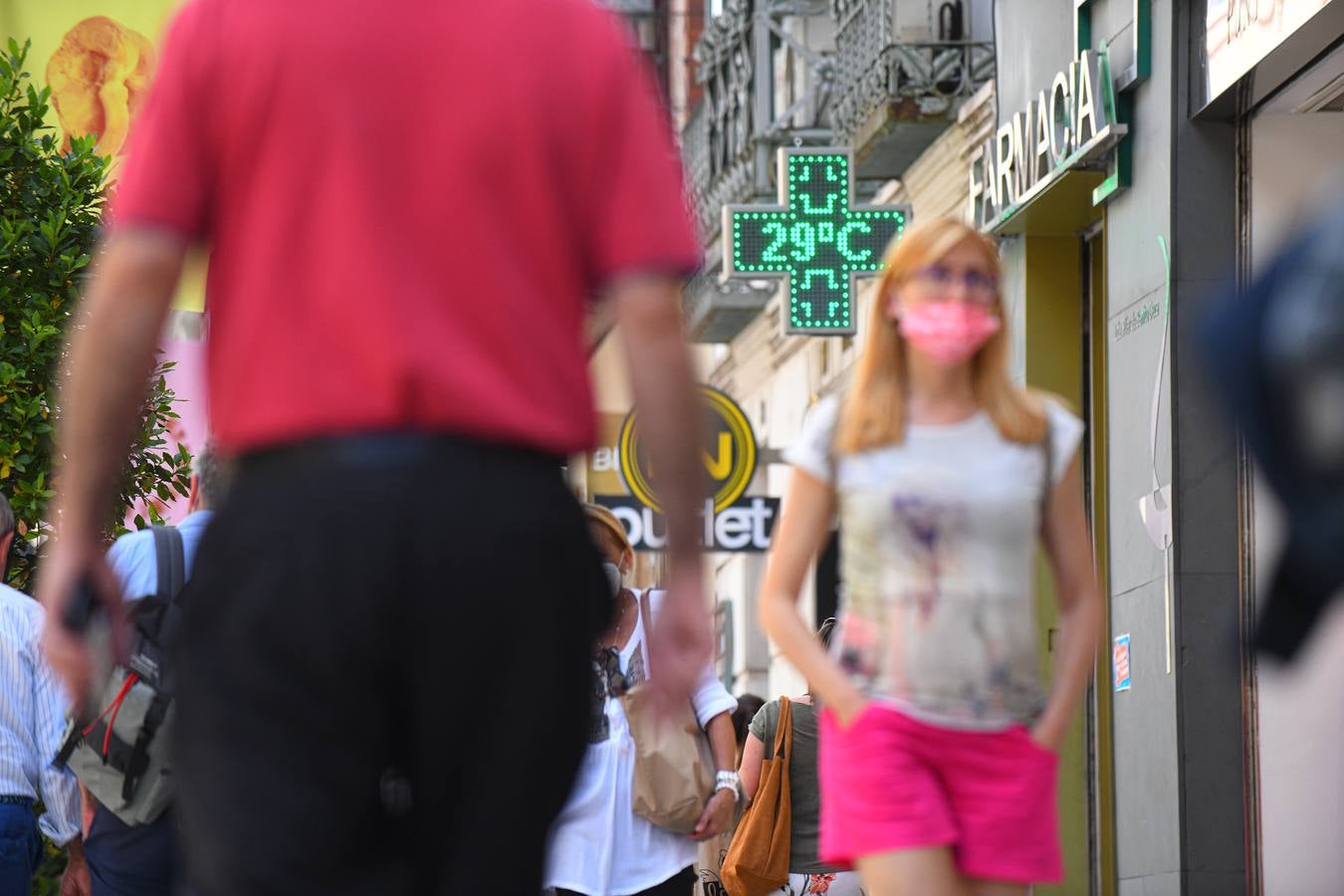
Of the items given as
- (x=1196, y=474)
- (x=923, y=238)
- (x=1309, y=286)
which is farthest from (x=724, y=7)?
(x=1309, y=286)

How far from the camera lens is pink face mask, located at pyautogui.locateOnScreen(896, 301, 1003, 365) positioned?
554 cm

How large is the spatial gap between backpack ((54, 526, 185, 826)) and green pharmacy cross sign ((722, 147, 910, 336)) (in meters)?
13.5

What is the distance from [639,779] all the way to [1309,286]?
5122mm

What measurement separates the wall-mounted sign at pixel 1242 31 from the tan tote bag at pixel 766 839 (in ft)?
13.8

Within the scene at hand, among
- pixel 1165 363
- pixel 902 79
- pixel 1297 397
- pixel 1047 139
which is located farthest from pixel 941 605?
pixel 902 79

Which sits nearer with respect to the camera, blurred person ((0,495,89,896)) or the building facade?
blurred person ((0,495,89,896))

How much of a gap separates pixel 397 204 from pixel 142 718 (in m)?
3.86

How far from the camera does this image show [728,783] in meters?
8.46

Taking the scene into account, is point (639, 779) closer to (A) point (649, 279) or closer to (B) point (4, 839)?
(B) point (4, 839)

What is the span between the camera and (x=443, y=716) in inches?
120

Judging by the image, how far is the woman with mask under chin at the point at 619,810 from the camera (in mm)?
8258

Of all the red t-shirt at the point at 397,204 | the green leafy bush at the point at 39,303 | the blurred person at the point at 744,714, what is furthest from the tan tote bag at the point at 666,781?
the red t-shirt at the point at 397,204

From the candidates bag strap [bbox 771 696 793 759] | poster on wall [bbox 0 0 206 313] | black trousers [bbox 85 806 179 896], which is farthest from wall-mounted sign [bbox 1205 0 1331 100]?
poster on wall [bbox 0 0 206 313]

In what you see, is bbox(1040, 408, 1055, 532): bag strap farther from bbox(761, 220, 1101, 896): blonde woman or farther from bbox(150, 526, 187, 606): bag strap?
bbox(150, 526, 187, 606): bag strap
